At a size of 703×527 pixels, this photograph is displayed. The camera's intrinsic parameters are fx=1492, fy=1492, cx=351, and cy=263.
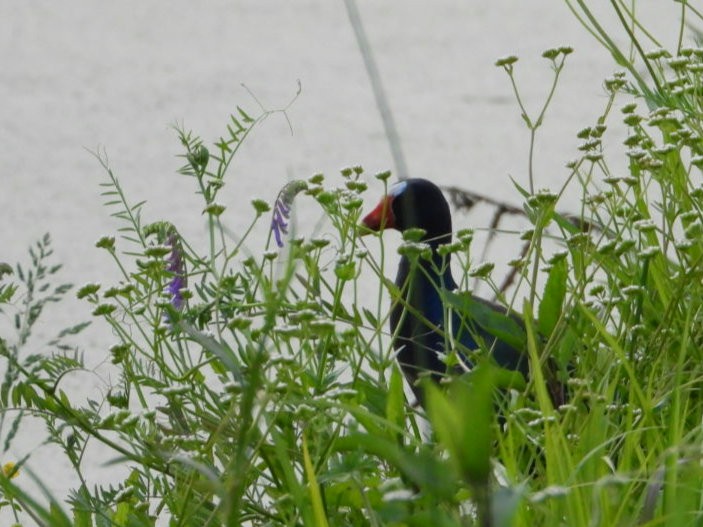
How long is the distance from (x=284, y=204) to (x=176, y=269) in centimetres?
12

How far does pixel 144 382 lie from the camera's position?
4.08 ft

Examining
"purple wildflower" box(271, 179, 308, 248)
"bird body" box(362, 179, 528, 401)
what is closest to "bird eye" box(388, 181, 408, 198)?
"bird body" box(362, 179, 528, 401)

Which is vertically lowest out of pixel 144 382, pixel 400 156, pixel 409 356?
pixel 409 356

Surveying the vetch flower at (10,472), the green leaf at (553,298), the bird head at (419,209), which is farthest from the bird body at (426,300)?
the vetch flower at (10,472)

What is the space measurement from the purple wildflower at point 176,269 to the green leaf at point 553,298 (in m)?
0.33

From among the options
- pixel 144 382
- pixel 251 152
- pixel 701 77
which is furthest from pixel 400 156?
pixel 251 152

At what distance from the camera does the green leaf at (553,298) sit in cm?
137

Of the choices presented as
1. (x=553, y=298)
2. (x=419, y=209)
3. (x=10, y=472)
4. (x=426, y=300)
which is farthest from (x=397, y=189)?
(x=10, y=472)

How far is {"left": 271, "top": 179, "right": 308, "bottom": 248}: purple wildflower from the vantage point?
1302 millimetres

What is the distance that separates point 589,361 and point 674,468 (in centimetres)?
45

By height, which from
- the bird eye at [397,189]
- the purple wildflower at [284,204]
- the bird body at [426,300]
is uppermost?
the purple wildflower at [284,204]

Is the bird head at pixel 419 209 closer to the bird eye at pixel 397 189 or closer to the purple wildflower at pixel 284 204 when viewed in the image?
the bird eye at pixel 397 189

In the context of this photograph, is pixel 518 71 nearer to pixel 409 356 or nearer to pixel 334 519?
pixel 409 356

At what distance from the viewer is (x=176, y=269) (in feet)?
4.55
